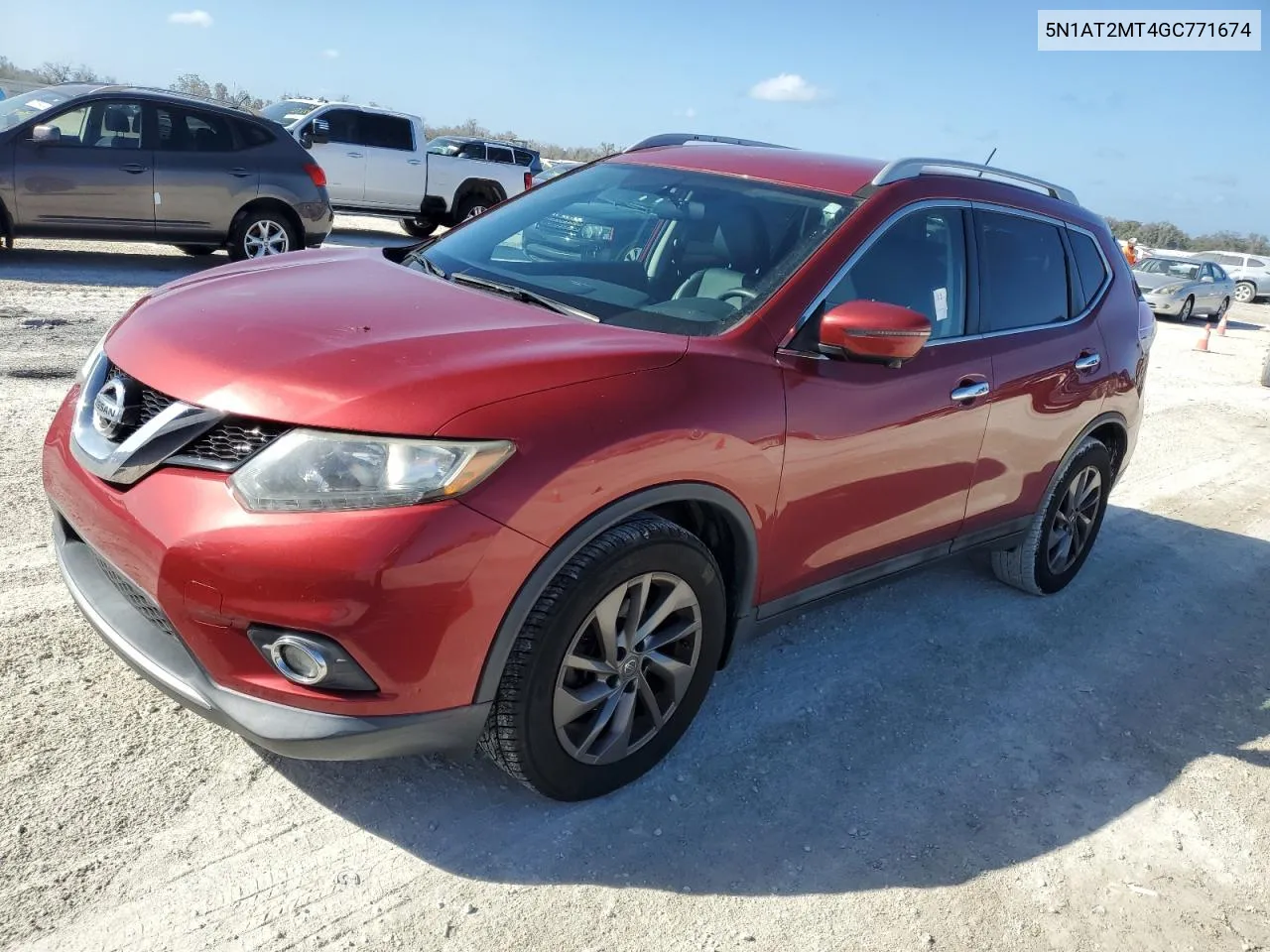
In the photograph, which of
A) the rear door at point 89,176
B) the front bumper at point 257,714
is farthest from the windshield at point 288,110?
the front bumper at point 257,714

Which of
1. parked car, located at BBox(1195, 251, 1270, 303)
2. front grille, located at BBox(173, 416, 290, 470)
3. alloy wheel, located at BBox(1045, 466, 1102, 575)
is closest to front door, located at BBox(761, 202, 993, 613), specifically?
alloy wheel, located at BBox(1045, 466, 1102, 575)

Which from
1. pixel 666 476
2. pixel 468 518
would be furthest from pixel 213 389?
pixel 666 476

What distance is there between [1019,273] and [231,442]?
3.23 meters

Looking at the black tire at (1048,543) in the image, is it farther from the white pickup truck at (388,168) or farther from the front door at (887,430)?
the white pickup truck at (388,168)

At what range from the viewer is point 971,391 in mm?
3881

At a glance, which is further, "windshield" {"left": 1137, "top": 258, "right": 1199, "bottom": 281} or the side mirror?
"windshield" {"left": 1137, "top": 258, "right": 1199, "bottom": 281}

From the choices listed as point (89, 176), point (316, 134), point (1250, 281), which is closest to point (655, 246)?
point (89, 176)

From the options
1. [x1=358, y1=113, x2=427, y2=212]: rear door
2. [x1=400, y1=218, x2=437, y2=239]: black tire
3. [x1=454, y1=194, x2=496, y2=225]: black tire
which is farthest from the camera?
[x1=400, y1=218, x2=437, y2=239]: black tire

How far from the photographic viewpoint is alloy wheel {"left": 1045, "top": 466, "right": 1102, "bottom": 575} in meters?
4.92

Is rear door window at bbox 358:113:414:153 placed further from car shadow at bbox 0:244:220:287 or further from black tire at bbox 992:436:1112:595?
black tire at bbox 992:436:1112:595

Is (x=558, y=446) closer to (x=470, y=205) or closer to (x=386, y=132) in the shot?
(x=386, y=132)

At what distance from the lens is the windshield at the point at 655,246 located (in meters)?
3.36

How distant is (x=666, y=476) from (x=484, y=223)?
1804 millimetres

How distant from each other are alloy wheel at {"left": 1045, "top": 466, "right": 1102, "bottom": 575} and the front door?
1045 mm
